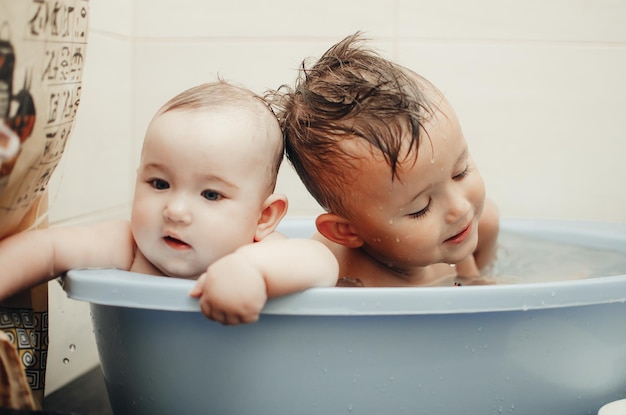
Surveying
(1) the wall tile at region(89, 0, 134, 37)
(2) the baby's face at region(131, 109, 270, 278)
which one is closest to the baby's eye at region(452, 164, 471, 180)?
(2) the baby's face at region(131, 109, 270, 278)

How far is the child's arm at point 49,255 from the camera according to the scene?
2.52 ft

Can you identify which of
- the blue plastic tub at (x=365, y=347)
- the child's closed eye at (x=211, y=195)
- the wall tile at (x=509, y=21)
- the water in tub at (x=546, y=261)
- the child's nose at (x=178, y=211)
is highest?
the wall tile at (x=509, y=21)

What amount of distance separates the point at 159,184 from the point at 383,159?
0.27 m

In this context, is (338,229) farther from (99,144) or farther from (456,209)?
(99,144)

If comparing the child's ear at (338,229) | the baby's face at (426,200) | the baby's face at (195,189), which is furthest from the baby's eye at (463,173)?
the baby's face at (195,189)

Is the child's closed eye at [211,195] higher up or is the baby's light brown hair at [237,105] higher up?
the baby's light brown hair at [237,105]

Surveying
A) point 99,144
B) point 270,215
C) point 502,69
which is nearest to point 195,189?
point 270,215

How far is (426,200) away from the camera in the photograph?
36.1 inches

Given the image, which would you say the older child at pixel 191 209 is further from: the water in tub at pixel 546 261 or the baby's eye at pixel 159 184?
the water in tub at pixel 546 261

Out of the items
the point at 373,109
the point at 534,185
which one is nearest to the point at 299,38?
the point at 534,185

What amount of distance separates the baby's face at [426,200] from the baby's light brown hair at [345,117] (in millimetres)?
17

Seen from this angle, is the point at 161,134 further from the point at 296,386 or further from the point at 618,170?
the point at 618,170

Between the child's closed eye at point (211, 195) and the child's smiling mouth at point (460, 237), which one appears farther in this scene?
the child's smiling mouth at point (460, 237)

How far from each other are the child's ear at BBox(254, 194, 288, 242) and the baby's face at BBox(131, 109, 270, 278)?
36 millimetres
